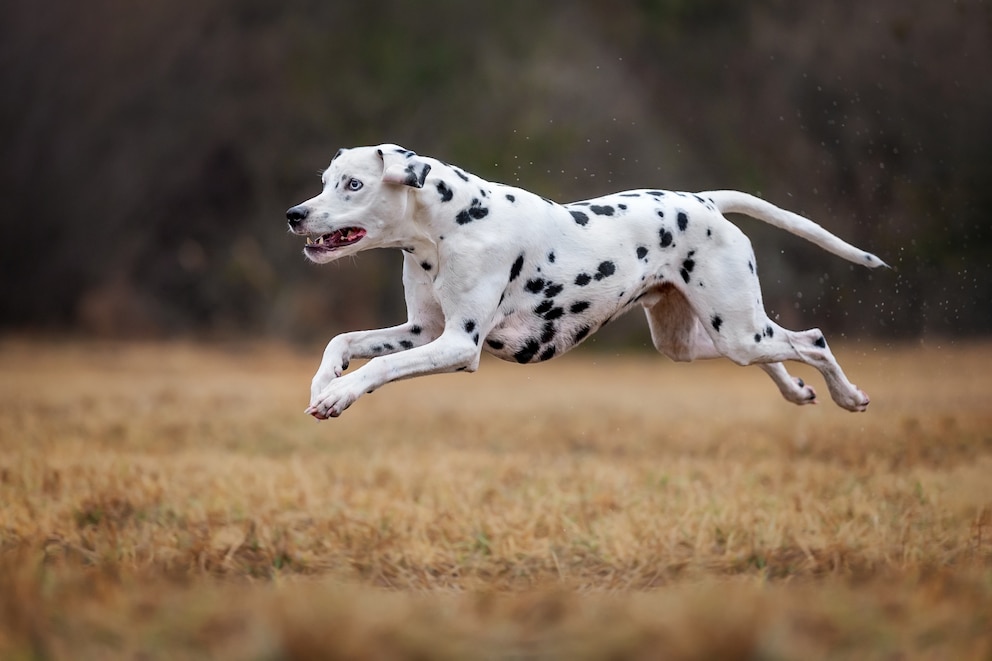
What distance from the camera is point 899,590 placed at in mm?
4117

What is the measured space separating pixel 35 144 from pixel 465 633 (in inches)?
733

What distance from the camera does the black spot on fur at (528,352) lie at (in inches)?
217

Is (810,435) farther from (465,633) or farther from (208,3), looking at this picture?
(208,3)

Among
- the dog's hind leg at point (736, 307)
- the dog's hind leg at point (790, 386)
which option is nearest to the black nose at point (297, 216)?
the dog's hind leg at point (736, 307)

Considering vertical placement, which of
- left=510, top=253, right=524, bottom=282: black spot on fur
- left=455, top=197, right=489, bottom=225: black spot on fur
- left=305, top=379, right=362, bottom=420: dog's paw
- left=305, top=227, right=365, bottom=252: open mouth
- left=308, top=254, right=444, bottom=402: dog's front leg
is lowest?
left=305, top=379, right=362, bottom=420: dog's paw

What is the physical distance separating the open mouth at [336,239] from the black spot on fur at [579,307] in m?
1.06

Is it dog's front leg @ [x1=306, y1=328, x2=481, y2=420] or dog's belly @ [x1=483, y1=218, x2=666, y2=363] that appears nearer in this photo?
dog's front leg @ [x1=306, y1=328, x2=481, y2=420]

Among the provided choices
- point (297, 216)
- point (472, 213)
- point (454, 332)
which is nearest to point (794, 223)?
point (472, 213)

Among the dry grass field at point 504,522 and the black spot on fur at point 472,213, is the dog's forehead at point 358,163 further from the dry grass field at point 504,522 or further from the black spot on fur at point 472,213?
the dry grass field at point 504,522

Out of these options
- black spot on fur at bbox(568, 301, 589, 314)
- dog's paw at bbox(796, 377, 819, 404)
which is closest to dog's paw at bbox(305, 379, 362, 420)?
black spot on fur at bbox(568, 301, 589, 314)

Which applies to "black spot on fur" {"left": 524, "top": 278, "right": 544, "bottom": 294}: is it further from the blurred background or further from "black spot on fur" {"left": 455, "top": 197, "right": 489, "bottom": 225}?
the blurred background

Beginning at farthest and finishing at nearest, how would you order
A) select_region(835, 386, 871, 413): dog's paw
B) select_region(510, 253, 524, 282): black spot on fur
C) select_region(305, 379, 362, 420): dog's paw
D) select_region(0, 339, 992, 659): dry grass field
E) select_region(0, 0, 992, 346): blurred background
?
1. select_region(0, 0, 992, 346): blurred background
2. select_region(835, 386, 871, 413): dog's paw
3. select_region(510, 253, 524, 282): black spot on fur
4. select_region(305, 379, 362, 420): dog's paw
5. select_region(0, 339, 992, 659): dry grass field

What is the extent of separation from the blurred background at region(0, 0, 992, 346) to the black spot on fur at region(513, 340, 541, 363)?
26.6ft

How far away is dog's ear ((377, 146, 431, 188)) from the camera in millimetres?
5059
